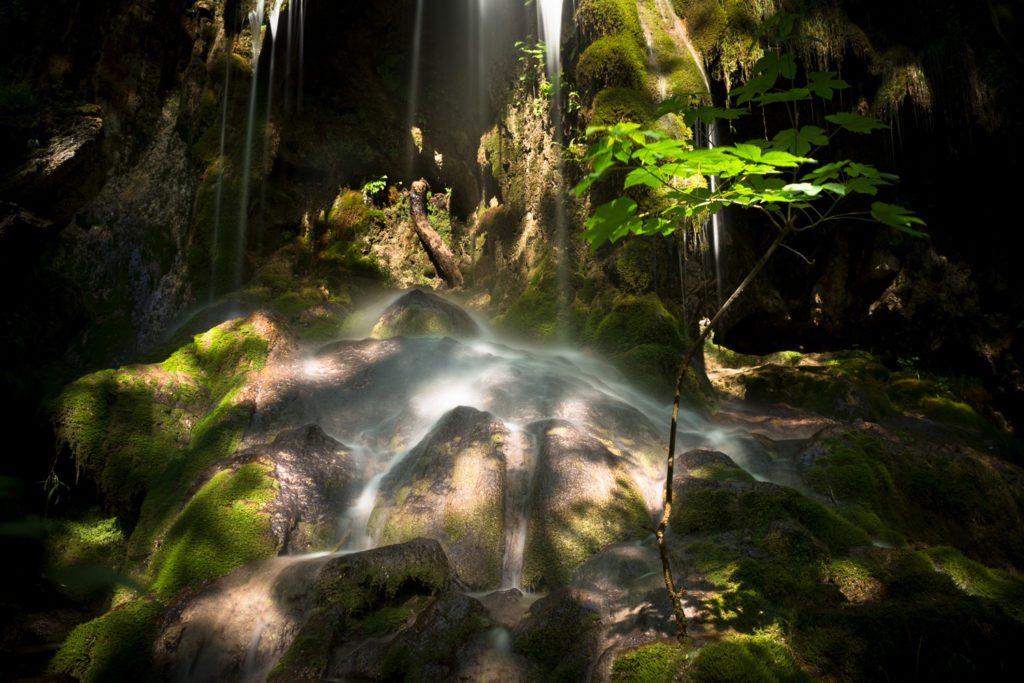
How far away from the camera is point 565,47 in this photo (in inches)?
427

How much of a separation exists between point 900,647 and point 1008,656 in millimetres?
405

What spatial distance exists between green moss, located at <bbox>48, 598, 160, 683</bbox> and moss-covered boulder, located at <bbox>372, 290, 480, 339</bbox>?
578 cm

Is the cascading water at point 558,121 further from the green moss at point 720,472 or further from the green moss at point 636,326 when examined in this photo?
the green moss at point 720,472

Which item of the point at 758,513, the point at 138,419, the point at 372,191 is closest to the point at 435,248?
the point at 372,191

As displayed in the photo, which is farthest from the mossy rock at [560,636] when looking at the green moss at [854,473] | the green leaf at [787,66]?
the green moss at [854,473]

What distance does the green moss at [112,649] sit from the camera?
11.7 ft

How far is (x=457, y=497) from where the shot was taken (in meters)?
4.91

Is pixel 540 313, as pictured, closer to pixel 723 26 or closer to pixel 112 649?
pixel 723 26

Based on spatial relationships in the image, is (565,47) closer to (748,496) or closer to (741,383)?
(741,383)

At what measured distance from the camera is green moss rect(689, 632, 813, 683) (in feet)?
7.40

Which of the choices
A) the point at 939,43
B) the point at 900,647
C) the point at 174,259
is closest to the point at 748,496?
the point at 900,647

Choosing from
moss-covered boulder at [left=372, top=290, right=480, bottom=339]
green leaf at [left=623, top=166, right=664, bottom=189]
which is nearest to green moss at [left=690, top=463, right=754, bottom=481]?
green leaf at [left=623, top=166, right=664, bottom=189]

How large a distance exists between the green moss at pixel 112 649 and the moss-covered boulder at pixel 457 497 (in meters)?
1.80

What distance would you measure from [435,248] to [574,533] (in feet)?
33.4
